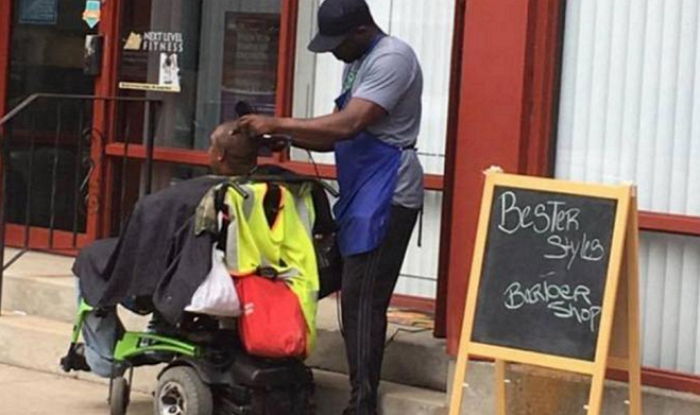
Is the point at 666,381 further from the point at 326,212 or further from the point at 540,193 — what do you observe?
the point at 326,212

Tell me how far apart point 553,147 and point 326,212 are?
1042 mm

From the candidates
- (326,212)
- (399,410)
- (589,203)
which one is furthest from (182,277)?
(589,203)

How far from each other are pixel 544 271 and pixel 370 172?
3.40 feet

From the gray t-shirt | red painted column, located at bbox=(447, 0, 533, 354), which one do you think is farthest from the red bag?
red painted column, located at bbox=(447, 0, 533, 354)

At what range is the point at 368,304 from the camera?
668cm

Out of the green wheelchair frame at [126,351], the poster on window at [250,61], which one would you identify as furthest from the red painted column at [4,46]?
the green wheelchair frame at [126,351]

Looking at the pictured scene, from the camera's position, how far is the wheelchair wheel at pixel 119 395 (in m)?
7.11

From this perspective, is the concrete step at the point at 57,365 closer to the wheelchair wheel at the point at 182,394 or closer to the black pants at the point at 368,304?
the black pants at the point at 368,304

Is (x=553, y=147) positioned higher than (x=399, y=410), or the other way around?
(x=553, y=147)

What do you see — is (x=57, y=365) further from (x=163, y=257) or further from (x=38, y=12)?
(x=38, y=12)

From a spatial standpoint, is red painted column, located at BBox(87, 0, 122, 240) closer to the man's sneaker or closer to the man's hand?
the man's sneaker

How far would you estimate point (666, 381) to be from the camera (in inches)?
259

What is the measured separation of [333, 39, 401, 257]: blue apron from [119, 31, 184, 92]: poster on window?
270cm

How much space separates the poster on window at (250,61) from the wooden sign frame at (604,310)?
2927 millimetres
